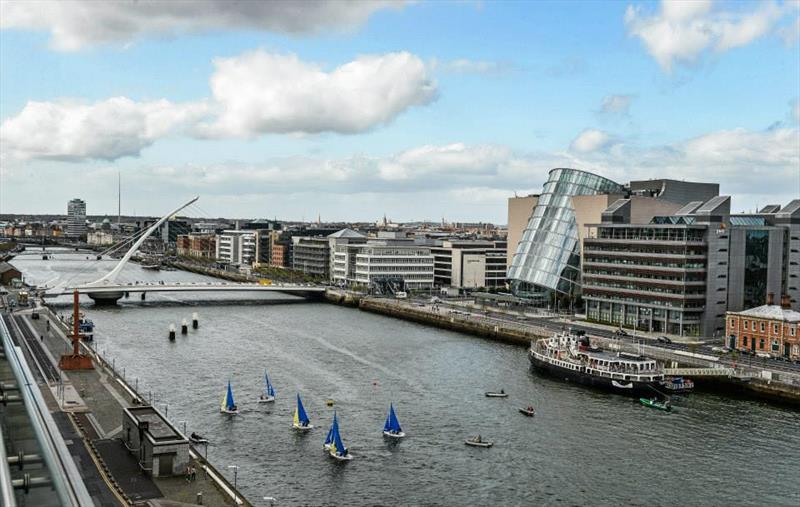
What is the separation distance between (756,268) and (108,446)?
49345 mm

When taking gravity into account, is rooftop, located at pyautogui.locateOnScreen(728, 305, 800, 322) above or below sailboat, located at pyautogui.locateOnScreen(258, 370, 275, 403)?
above

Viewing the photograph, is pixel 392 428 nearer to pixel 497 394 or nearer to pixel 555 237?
pixel 497 394

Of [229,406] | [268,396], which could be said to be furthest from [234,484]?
[268,396]

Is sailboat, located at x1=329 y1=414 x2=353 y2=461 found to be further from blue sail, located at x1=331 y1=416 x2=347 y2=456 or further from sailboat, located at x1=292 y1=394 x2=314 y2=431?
sailboat, located at x1=292 y1=394 x2=314 y2=431

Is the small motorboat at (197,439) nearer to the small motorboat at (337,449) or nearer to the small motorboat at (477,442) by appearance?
the small motorboat at (337,449)

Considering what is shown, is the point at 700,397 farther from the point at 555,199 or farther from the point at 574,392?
the point at 555,199

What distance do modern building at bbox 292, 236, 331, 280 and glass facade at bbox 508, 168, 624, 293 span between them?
41.7 m

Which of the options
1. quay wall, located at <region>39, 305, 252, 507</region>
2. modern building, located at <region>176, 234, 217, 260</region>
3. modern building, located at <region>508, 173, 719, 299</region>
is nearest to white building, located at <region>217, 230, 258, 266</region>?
modern building, located at <region>176, 234, 217, 260</region>

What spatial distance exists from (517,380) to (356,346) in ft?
49.7

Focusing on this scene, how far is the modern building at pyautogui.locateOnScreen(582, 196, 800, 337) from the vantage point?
5675cm

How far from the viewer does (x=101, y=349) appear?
5178 centimetres

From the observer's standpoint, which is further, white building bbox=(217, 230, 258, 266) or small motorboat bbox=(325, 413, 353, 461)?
white building bbox=(217, 230, 258, 266)

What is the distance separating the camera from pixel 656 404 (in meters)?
37.9

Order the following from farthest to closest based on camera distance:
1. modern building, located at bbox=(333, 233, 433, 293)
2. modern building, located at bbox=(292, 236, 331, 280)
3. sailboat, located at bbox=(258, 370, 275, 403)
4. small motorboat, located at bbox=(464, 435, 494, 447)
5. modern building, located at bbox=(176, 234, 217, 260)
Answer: modern building, located at bbox=(176, 234, 217, 260)
modern building, located at bbox=(292, 236, 331, 280)
modern building, located at bbox=(333, 233, 433, 293)
sailboat, located at bbox=(258, 370, 275, 403)
small motorboat, located at bbox=(464, 435, 494, 447)
